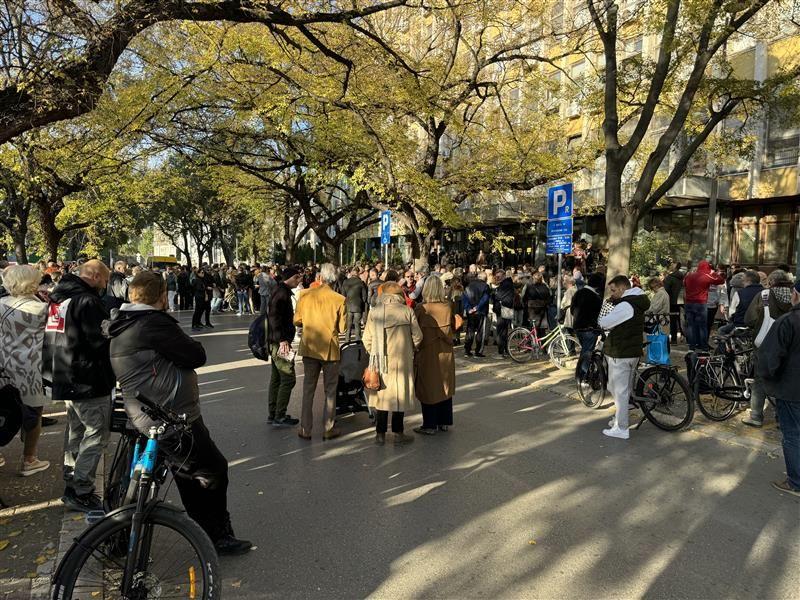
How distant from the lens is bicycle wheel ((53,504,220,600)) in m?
2.64

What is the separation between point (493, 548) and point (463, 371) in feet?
22.8

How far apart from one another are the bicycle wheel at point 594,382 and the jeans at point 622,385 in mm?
1387

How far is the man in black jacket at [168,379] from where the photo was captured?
130 inches

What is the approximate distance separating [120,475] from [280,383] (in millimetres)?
3204

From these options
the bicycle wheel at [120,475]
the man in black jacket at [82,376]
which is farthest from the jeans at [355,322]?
the bicycle wheel at [120,475]

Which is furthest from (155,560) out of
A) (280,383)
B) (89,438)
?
(280,383)

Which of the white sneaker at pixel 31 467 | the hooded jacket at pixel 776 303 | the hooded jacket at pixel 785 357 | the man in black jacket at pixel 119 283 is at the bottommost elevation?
the white sneaker at pixel 31 467

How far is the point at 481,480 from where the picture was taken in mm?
5121

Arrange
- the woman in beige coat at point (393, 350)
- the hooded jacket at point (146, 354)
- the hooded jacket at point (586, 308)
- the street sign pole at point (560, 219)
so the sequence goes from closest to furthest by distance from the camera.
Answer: the hooded jacket at point (146, 354) < the woman in beige coat at point (393, 350) < the hooded jacket at point (586, 308) < the street sign pole at point (560, 219)

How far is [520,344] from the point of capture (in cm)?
1151

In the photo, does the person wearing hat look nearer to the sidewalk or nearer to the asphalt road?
the asphalt road

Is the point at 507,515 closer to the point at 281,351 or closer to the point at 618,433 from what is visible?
the point at 618,433

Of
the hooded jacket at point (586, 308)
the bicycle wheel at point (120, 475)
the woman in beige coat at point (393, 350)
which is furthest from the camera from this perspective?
the hooded jacket at point (586, 308)

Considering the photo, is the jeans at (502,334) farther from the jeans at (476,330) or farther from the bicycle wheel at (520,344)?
the bicycle wheel at (520,344)
